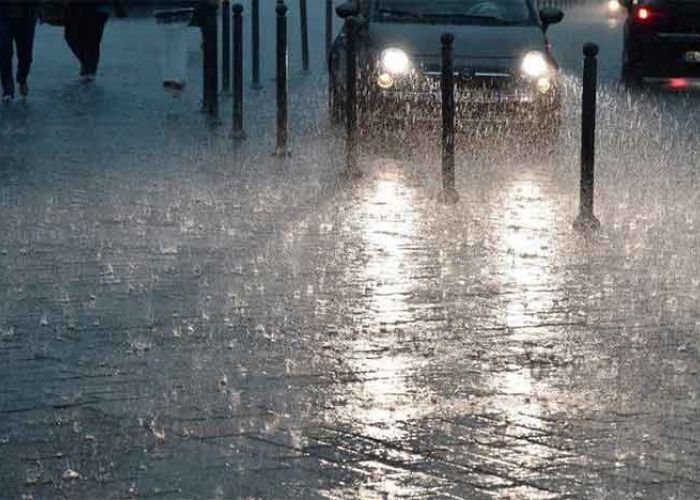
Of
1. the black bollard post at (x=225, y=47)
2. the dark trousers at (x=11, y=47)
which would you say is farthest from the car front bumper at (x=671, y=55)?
the dark trousers at (x=11, y=47)

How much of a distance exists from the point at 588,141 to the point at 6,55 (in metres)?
9.48

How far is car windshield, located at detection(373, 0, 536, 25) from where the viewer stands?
1589cm

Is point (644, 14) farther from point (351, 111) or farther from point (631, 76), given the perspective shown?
point (351, 111)

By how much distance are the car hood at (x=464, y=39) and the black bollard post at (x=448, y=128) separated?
10.2ft

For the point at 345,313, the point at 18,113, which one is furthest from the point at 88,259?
the point at 18,113

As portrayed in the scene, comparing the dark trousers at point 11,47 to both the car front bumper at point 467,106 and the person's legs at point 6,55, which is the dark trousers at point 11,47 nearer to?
the person's legs at point 6,55

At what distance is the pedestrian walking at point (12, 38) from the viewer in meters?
18.8

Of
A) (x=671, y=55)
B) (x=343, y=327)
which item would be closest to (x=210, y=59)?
(x=671, y=55)

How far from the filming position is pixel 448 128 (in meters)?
11.8

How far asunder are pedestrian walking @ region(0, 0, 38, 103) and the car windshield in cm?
437

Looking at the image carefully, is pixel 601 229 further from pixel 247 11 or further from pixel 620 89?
pixel 247 11

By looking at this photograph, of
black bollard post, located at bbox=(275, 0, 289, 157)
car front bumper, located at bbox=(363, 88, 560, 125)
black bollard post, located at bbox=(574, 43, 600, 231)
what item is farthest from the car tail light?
black bollard post, located at bbox=(574, 43, 600, 231)

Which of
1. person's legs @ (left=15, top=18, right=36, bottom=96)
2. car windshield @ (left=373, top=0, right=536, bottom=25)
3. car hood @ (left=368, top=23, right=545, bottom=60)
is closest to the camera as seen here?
car hood @ (left=368, top=23, right=545, bottom=60)

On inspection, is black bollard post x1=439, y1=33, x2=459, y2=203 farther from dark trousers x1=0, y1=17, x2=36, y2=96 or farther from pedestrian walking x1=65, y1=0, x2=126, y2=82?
pedestrian walking x1=65, y1=0, x2=126, y2=82
